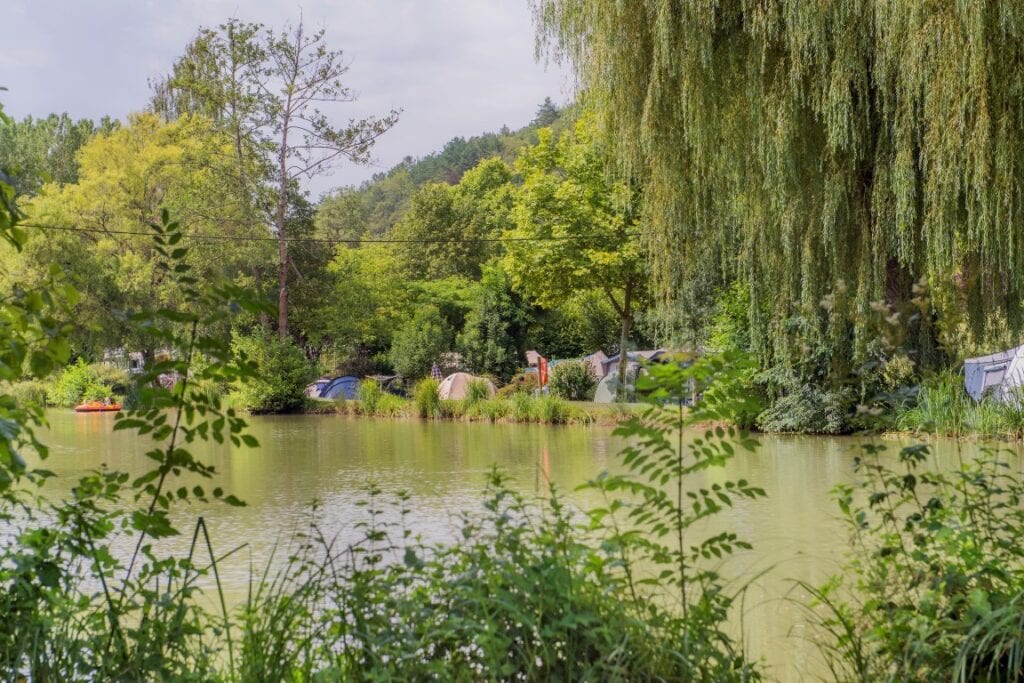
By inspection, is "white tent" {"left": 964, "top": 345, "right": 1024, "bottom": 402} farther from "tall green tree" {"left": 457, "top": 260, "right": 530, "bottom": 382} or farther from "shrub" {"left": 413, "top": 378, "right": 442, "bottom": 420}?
"tall green tree" {"left": 457, "top": 260, "right": 530, "bottom": 382}

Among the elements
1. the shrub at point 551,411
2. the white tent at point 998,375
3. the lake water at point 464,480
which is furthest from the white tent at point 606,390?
the white tent at point 998,375

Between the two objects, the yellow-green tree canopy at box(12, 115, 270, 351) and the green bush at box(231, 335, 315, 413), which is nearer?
the green bush at box(231, 335, 315, 413)

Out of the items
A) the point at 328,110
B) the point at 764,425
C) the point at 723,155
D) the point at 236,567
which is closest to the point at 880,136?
the point at 723,155

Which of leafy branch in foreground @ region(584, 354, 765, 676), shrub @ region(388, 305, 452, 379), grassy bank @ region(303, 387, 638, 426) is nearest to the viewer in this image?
leafy branch in foreground @ region(584, 354, 765, 676)

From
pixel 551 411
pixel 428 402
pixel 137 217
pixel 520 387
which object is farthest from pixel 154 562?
pixel 137 217

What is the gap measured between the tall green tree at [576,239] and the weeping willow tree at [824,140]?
47.3 feet

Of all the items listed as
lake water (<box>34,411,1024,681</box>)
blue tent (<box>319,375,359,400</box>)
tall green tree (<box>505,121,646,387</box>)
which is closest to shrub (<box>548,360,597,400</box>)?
tall green tree (<box>505,121,646,387</box>)

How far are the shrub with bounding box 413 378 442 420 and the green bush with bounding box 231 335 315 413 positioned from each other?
12.6 ft

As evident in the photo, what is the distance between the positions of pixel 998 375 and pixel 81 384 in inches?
→ 855

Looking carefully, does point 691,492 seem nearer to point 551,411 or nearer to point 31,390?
point 551,411

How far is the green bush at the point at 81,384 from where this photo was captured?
2647 cm

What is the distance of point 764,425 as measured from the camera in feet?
47.4

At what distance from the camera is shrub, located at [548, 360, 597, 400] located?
2081 cm

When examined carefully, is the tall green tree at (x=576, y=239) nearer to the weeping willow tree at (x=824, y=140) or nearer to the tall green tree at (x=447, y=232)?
the tall green tree at (x=447, y=232)
